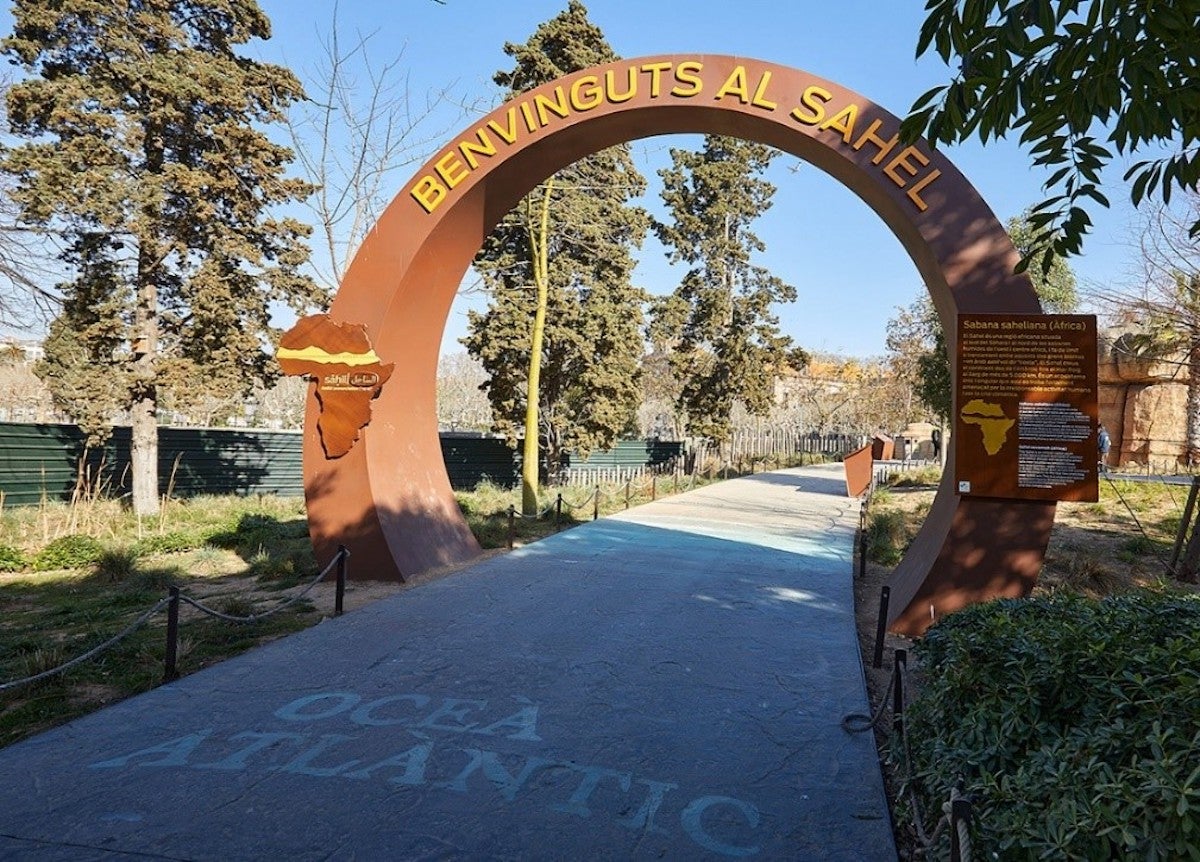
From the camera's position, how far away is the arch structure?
24.7 feet

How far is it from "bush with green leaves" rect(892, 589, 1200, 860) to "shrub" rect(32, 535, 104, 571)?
37.0 ft

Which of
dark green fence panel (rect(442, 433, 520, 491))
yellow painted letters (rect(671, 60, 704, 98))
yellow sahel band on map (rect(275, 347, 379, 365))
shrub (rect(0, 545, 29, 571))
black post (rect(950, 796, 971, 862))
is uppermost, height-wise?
yellow painted letters (rect(671, 60, 704, 98))

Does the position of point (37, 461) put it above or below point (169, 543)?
above

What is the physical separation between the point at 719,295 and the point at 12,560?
24.8 m

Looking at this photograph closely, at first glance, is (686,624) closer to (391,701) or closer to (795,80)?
(391,701)

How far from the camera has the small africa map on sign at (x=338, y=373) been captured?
945 centimetres

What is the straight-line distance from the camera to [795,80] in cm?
873

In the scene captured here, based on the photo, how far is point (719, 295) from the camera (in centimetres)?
3050

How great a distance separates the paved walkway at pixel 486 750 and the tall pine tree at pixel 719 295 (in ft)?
75.5

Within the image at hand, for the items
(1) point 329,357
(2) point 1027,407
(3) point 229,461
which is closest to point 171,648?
(1) point 329,357

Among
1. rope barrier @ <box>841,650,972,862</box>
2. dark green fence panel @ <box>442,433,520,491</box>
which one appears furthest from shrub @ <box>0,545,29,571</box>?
dark green fence panel @ <box>442,433,520,491</box>

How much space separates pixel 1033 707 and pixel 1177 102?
94.2 inches

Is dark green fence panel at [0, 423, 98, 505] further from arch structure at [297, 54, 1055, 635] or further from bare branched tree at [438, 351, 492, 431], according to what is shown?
bare branched tree at [438, 351, 492, 431]

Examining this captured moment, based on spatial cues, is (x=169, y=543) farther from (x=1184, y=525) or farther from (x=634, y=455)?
(x=634, y=455)
